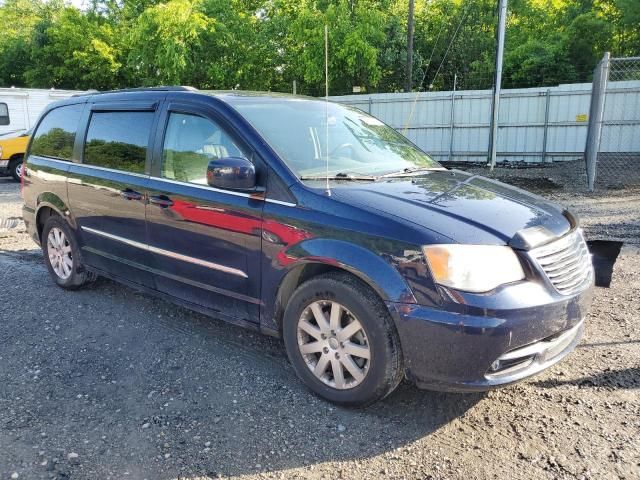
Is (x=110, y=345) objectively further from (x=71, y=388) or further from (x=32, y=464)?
(x=32, y=464)

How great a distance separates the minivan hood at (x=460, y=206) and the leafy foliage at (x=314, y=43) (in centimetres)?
1657

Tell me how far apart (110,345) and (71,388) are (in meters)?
0.64

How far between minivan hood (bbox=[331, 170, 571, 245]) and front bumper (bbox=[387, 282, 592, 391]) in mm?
343

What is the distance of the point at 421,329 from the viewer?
109 inches

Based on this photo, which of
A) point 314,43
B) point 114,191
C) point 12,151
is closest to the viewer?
point 114,191

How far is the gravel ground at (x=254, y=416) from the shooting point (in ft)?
8.90

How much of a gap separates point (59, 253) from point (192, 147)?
91.9 inches

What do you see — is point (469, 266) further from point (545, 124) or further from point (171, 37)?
point (171, 37)

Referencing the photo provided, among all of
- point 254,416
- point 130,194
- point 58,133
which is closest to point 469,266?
point 254,416

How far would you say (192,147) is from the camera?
12.8 feet

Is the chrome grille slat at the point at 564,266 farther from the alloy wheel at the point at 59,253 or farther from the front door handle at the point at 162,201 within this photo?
the alloy wheel at the point at 59,253

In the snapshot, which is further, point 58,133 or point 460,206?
point 58,133

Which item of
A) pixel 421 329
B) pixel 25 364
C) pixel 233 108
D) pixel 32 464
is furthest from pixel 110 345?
pixel 421 329

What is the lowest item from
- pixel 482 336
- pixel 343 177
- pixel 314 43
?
pixel 482 336
